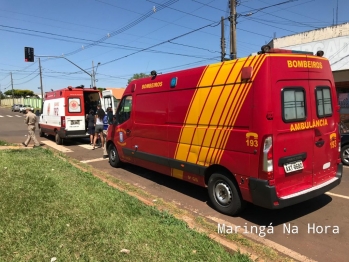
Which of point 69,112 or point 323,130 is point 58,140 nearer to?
point 69,112

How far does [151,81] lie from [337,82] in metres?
12.3

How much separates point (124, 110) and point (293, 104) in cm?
442

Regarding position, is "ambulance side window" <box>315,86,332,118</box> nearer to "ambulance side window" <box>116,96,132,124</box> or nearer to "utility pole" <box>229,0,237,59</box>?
"ambulance side window" <box>116,96,132,124</box>

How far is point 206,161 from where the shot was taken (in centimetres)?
492

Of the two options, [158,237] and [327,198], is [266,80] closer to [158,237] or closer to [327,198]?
[158,237]

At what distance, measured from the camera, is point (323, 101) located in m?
4.65

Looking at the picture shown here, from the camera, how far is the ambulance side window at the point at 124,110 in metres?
7.14

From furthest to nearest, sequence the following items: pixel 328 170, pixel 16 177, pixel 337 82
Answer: pixel 337 82 < pixel 16 177 < pixel 328 170

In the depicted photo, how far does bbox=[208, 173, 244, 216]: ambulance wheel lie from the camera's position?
448 centimetres

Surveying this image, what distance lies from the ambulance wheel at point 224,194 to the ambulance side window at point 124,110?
3.15m

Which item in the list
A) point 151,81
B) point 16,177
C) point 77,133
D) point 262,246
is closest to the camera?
point 262,246

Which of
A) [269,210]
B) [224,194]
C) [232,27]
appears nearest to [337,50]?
[232,27]

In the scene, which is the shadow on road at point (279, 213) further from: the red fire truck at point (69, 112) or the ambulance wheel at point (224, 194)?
the red fire truck at point (69, 112)

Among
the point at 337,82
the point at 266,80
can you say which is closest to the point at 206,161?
the point at 266,80
